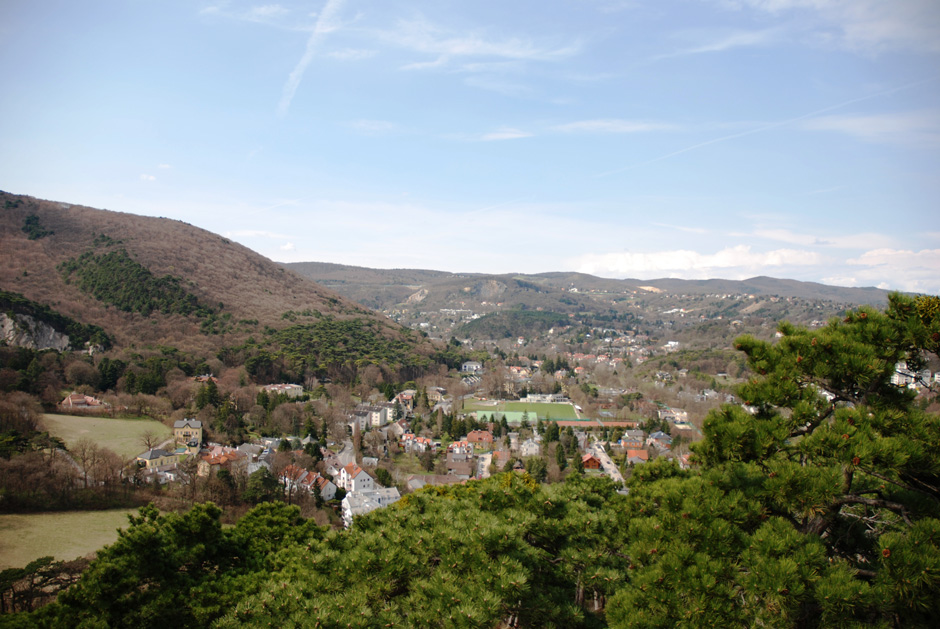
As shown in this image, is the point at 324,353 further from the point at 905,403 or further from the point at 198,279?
the point at 905,403

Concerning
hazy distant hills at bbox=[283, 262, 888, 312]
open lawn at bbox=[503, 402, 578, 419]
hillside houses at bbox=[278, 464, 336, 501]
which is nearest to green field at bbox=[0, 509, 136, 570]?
hillside houses at bbox=[278, 464, 336, 501]

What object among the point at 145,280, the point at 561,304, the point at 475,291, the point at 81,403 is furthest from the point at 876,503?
the point at 475,291

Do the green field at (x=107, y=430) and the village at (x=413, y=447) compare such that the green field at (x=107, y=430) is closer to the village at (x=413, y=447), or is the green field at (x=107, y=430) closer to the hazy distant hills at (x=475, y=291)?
the village at (x=413, y=447)

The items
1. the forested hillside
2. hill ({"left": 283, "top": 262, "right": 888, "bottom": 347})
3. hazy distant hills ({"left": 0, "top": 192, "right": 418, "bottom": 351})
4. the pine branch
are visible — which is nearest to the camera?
the forested hillside

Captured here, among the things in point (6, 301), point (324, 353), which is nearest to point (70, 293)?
point (6, 301)

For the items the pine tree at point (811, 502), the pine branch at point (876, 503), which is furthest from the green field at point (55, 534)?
the pine branch at point (876, 503)

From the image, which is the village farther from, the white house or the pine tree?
the pine tree

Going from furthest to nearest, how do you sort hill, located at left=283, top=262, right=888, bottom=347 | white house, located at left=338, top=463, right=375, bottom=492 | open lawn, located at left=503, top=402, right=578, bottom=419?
hill, located at left=283, top=262, right=888, bottom=347
open lawn, located at left=503, top=402, right=578, bottom=419
white house, located at left=338, top=463, right=375, bottom=492

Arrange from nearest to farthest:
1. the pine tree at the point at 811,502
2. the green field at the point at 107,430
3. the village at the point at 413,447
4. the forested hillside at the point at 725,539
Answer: the pine tree at the point at 811,502 < the forested hillside at the point at 725,539 < the village at the point at 413,447 < the green field at the point at 107,430
